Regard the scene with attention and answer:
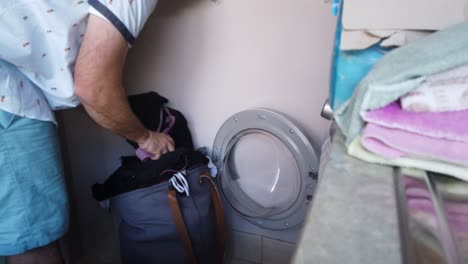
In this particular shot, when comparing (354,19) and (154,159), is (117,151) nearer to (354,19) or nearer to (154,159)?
(154,159)

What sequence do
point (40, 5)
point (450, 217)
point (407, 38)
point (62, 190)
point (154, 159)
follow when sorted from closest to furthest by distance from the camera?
1. point (450, 217)
2. point (407, 38)
3. point (40, 5)
4. point (62, 190)
5. point (154, 159)

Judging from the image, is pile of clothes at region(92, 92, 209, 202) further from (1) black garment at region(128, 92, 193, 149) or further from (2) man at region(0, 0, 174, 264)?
(2) man at region(0, 0, 174, 264)

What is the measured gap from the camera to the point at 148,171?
4.20ft

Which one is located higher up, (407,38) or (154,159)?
(407,38)

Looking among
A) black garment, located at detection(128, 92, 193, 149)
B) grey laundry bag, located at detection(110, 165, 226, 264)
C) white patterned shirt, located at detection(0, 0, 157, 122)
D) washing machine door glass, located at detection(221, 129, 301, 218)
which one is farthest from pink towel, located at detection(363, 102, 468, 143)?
black garment, located at detection(128, 92, 193, 149)

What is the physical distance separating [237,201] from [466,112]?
1.09 metres

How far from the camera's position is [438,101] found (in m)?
0.45

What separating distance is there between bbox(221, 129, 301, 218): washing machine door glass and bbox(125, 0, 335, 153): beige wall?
0.13 metres

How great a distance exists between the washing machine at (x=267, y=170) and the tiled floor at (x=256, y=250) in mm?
38

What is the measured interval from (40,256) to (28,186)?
27 cm

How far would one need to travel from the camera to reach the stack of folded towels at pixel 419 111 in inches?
16.7

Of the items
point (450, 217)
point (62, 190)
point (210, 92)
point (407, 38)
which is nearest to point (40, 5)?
point (62, 190)

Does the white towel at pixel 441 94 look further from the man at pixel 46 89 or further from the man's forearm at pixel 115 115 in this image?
the man's forearm at pixel 115 115

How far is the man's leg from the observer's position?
1.06 m
